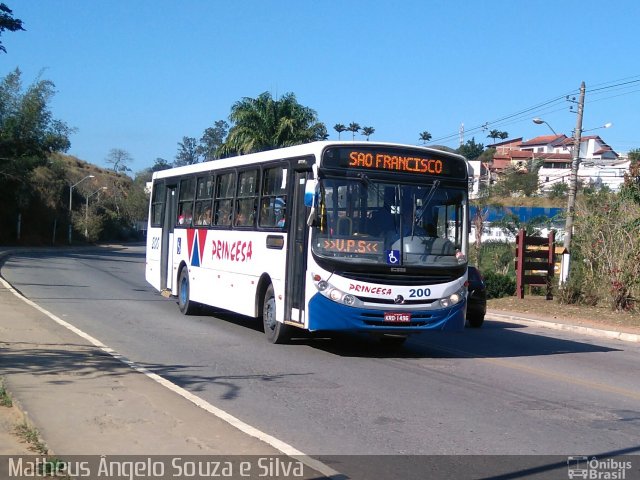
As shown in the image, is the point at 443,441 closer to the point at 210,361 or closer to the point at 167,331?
the point at 210,361

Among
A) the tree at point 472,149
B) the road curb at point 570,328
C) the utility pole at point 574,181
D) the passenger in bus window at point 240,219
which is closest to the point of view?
the passenger in bus window at point 240,219

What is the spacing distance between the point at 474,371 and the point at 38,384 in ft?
21.0

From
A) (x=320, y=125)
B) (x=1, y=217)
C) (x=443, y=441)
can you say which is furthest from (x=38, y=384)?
(x=1, y=217)

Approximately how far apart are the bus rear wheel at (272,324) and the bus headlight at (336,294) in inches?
64.3

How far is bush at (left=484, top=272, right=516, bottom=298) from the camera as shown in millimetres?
28484

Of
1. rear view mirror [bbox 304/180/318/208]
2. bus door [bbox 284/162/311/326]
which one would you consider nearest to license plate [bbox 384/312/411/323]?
bus door [bbox 284/162/311/326]

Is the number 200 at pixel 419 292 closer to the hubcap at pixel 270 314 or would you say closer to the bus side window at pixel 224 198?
the hubcap at pixel 270 314

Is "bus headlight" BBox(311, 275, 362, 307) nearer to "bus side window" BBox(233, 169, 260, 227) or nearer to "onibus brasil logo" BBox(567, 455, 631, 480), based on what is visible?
"bus side window" BBox(233, 169, 260, 227)

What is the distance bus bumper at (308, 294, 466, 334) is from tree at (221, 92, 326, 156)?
1322 inches

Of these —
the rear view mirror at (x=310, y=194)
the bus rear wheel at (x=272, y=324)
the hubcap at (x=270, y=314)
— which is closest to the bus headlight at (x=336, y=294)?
the rear view mirror at (x=310, y=194)

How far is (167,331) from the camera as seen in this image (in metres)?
16.0

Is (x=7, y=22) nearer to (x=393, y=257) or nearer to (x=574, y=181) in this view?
(x=393, y=257)

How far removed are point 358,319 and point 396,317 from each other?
61 centimetres

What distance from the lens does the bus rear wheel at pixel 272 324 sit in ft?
46.1
